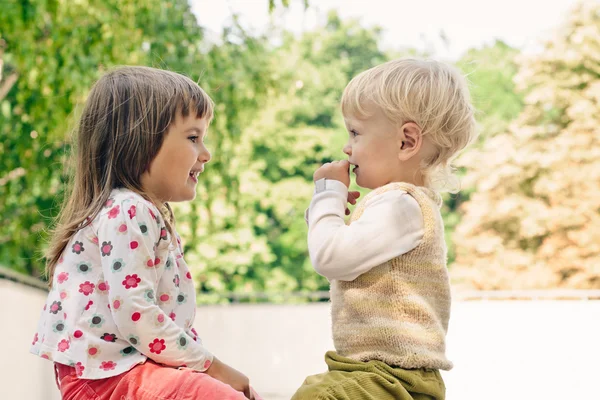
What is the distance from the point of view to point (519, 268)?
14.2m

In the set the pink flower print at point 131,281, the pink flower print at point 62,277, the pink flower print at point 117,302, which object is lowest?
the pink flower print at point 62,277

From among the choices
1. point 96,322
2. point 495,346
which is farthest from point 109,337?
point 495,346

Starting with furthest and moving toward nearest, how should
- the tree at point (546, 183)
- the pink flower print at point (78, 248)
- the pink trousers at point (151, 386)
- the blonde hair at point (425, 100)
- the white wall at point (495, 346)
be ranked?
1. the tree at point (546, 183)
2. the white wall at point (495, 346)
3. the blonde hair at point (425, 100)
4. the pink flower print at point (78, 248)
5. the pink trousers at point (151, 386)

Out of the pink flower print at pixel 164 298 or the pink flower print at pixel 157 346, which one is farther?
the pink flower print at pixel 164 298

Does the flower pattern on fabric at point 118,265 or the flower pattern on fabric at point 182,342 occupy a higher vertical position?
the flower pattern on fabric at point 118,265

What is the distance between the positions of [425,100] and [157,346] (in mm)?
776

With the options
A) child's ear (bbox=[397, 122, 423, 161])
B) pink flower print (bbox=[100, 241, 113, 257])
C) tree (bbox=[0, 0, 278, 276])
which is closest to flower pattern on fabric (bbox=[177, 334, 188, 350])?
pink flower print (bbox=[100, 241, 113, 257])

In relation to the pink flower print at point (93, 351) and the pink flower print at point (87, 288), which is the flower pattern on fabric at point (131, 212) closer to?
the pink flower print at point (87, 288)

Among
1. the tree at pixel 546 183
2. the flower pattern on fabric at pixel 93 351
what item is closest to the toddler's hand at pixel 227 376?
the flower pattern on fabric at pixel 93 351

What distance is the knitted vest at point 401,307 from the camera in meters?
1.70

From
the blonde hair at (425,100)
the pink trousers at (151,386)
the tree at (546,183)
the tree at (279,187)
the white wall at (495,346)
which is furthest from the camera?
the tree at (279,187)

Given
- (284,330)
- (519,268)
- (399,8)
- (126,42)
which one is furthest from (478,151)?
(126,42)

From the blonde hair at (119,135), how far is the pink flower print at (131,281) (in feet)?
0.57

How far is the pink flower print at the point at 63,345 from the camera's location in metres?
1.67
